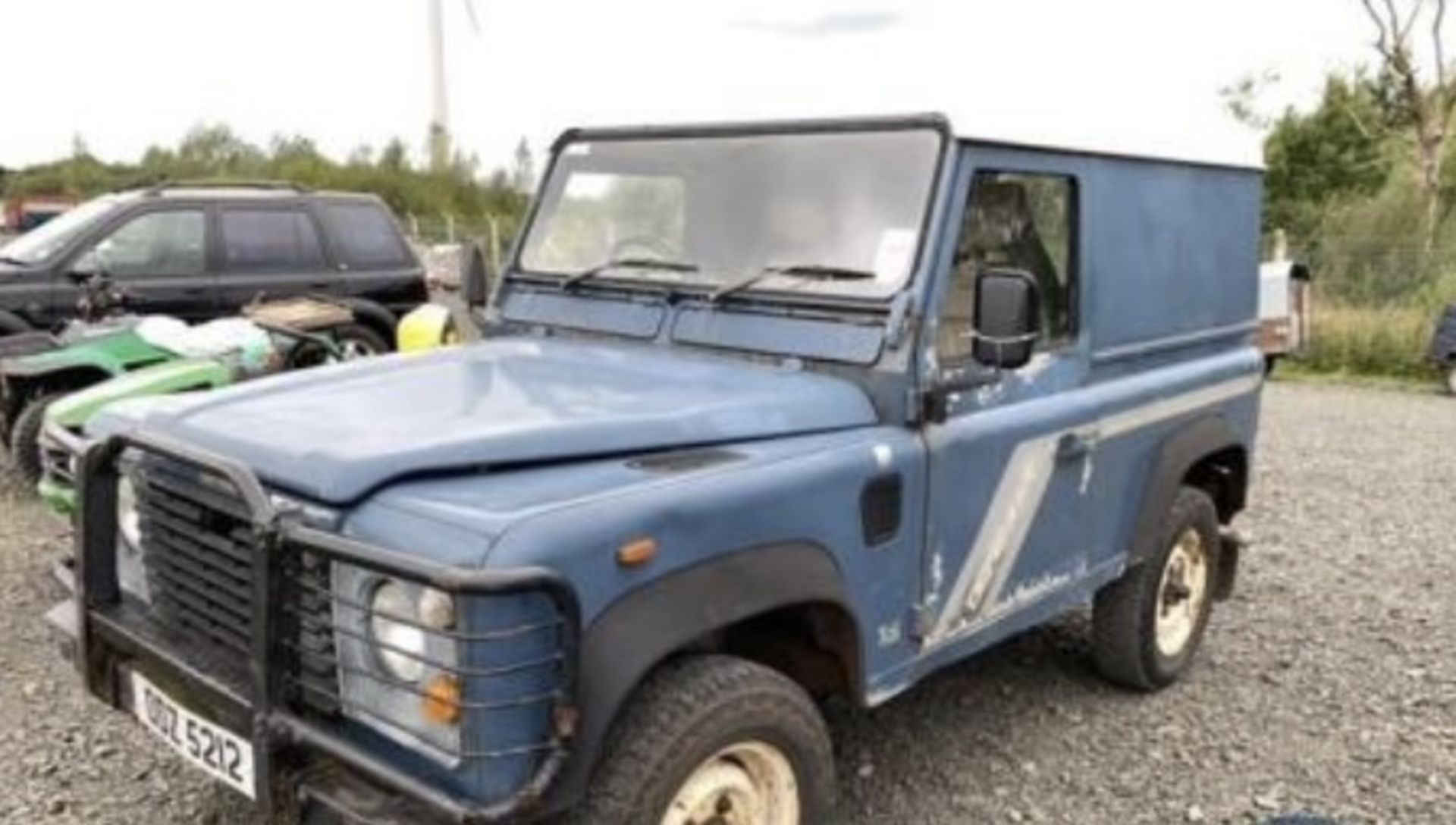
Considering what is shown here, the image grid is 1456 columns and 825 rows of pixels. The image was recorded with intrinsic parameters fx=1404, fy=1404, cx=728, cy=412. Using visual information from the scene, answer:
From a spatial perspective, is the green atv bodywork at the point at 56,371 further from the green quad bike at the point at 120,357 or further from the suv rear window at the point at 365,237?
the suv rear window at the point at 365,237

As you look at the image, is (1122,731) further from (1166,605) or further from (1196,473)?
(1196,473)

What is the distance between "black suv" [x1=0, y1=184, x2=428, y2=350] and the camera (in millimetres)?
10188

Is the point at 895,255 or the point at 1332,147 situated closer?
the point at 895,255

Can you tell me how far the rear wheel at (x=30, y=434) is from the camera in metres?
8.02

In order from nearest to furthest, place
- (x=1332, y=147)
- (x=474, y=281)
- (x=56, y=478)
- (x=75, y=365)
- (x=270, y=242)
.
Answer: (x=474, y=281)
(x=56, y=478)
(x=75, y=365)
(x=270, y=242)
(x=1332, y=147)

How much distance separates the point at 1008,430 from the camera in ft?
13.5

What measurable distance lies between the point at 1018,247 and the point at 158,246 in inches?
323

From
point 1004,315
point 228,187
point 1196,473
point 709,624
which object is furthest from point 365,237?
point 709,624

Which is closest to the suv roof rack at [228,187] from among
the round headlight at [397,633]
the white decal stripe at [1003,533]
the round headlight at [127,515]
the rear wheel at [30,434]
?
the rear wheel at [30,434]

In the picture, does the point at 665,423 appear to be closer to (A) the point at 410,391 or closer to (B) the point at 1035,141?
(A) the point at 410,391

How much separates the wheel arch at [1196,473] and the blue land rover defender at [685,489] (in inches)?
0.8

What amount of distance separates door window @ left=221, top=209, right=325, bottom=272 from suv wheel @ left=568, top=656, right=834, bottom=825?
8.73 m

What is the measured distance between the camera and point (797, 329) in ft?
13.0

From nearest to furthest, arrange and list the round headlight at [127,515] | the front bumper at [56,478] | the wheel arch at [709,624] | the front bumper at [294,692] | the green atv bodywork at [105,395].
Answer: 1. the front bumper at [294,692]
2. the wheel arch at [709,624]
3. the round headlight at [127,515]
4. the front bumper at [56,478]
5. the green atv bodywork at [105,395]
